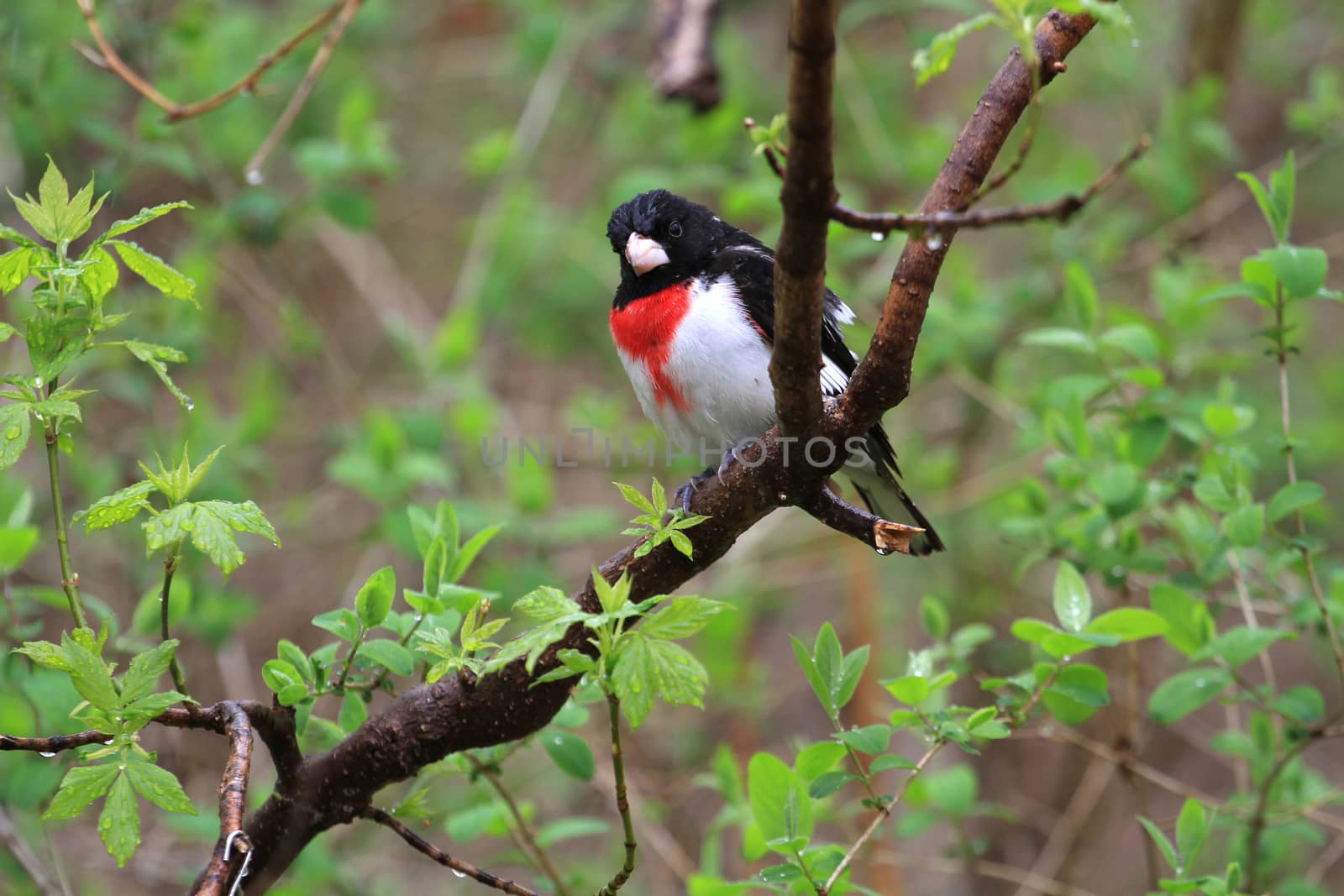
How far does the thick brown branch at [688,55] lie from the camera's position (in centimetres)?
342

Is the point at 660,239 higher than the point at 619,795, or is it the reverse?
the point at 660,239

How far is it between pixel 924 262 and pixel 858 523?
Answer: 471mm

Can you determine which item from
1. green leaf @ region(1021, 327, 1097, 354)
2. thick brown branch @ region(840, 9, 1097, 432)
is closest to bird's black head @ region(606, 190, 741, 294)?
green leaf @ region(1021, 327, 1097, 354)

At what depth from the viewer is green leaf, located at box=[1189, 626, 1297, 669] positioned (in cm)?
200

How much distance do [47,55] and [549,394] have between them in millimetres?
2839

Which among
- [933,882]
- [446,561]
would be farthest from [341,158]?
[933,882]

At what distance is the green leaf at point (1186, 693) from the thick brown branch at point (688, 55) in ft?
7.17

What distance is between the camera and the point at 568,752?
200cm

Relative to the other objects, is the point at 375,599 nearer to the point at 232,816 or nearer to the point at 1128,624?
the point at 232,816

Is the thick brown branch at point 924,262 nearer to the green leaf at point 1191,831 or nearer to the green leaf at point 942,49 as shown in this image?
the green leaf at point 942,49

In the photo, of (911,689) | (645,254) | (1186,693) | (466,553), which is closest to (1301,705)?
(1186,693)

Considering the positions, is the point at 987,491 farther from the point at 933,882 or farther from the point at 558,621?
the point at 558,621

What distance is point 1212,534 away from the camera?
229 cm

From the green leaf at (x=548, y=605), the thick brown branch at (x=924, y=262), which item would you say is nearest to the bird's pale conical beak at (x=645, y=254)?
the thick brown branch at (x=924, y=262)
